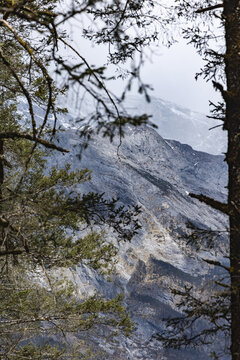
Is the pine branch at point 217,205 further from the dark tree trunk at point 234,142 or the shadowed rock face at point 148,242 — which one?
the shadowed rock face at point 148,242

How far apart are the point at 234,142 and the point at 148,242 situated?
82.3m

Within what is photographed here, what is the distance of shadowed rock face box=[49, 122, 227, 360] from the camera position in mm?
77188

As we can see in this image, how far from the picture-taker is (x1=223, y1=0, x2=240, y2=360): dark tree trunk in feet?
9.68

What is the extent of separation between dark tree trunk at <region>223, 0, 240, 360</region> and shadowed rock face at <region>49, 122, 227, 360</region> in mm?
64087

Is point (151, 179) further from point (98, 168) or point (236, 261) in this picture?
point (236, 261)

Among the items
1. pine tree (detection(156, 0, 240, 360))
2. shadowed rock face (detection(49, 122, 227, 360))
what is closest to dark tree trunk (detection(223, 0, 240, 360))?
pine tree (detection(156, 0, 240, 360))

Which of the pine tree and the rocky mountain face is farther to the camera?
the rocky mountain face

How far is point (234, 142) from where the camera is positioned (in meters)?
3.29

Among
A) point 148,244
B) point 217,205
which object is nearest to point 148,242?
point 148,244

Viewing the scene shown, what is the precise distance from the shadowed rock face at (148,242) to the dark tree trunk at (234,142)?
210ft

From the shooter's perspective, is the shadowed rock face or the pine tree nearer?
the pine tree

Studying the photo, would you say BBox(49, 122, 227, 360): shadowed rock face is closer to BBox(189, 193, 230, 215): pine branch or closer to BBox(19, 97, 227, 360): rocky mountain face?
BBox(19, 97, 227, 360): rocky mountain face

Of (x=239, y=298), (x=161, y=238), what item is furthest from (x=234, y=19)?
(x=161, y=238)

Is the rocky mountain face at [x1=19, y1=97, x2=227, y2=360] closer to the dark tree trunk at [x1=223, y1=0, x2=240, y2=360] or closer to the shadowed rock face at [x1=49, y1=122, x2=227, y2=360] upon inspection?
the shadowed rock face at [x1=49, y1=122, x2=227, y2=360]
